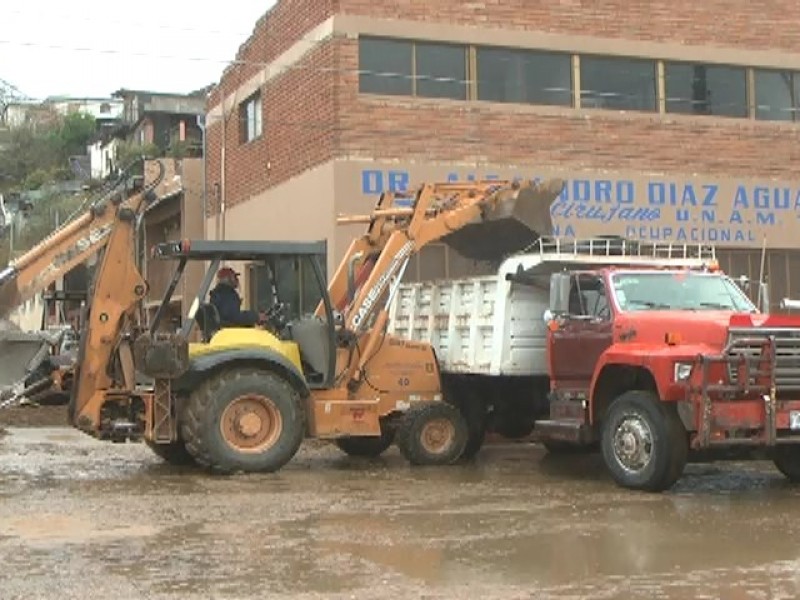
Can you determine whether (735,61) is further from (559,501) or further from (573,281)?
(559,501)

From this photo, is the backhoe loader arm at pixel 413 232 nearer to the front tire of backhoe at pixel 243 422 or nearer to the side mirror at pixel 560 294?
the front tire of backhoe at pixel 243 422

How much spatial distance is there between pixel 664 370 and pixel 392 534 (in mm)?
3190

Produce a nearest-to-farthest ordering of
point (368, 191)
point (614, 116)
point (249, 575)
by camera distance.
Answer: point (249, 575) < point (368, 191) < point (614, 116)

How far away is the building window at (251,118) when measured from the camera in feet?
69.8

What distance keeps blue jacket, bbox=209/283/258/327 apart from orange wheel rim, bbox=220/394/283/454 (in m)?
1.04

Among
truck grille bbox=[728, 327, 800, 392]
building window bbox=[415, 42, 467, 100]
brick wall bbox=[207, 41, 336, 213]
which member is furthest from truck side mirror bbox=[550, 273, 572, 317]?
building window bbox=[415, 42, 467, 100]

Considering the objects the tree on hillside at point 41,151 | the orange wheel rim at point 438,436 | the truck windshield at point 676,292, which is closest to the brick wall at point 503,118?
the orange wheel rim at point 438,436

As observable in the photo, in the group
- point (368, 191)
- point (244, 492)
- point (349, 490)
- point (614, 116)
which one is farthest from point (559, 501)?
point (614, 116)

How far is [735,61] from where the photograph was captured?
67.6 ft

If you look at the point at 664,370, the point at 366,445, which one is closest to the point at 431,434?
the point at 366,445

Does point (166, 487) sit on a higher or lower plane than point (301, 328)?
lower

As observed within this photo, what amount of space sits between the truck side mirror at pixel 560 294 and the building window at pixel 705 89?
399 inches

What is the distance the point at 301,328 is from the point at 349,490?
7.74 feet

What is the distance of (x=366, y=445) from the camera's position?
13555 mm
